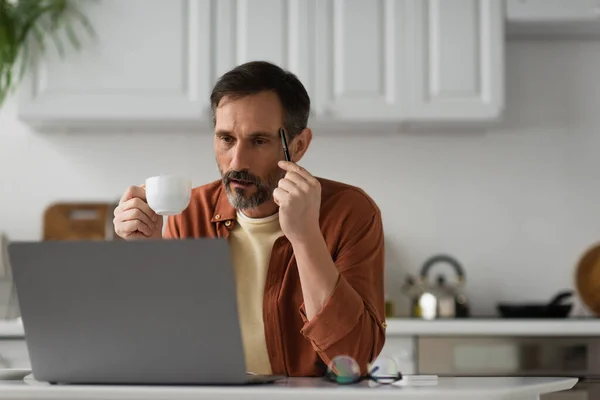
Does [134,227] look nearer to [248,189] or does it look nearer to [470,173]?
[248,189]

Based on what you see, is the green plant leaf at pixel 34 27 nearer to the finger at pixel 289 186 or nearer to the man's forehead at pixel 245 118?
the man's forehead at pixel 245 118

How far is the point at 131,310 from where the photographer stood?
1106mm

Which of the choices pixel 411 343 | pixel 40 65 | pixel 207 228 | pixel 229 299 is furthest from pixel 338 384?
pixel 40 65

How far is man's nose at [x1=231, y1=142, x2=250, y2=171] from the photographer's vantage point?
1771 mm

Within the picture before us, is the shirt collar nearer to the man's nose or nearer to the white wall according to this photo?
the man's nose

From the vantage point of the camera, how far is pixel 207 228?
1883 mm

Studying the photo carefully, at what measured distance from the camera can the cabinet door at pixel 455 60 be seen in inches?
127

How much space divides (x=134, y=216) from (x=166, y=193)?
106 mm

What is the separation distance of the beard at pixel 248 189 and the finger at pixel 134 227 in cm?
22

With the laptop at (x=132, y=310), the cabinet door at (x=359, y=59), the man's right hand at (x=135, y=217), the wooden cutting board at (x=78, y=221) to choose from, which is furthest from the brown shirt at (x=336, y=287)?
the wooden cutting board at (x=78, y=221)

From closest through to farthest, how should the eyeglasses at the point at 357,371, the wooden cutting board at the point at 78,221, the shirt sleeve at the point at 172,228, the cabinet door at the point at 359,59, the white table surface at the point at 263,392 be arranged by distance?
the white table surface at the point at 263,392, the eyeglasses at the point at 357,371, the shirt sleeve at the point at 172,228, the cabinet door at the point at 359,59, the wooden cutting board at the point at 78,221

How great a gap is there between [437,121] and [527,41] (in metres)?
0.65

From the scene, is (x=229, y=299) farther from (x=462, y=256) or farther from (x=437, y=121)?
(x=462, y=256)

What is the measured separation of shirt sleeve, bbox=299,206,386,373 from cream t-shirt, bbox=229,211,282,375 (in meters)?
0.13
